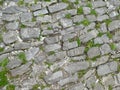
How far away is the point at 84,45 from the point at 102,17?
35.7 inches

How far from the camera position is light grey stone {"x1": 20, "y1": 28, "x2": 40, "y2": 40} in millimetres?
6255

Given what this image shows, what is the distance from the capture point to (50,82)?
586cm

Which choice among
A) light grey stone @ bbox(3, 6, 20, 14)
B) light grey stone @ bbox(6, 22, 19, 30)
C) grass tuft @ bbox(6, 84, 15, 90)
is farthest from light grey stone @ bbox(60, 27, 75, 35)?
grass tuft @ bbox(6, 84, 15, 90)

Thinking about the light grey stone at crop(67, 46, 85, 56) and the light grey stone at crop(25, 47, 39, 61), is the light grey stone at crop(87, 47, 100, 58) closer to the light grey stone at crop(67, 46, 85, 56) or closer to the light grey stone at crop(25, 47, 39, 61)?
the light grey stone at crop(67, 46, 85, 56)

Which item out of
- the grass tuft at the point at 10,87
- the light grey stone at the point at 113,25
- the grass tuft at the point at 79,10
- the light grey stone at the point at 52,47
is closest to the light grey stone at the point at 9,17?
the light grey stone at the point at 52,47

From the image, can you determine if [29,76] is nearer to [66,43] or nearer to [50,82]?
[50,82]

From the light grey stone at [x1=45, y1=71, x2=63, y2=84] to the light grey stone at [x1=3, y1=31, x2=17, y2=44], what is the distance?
115 centimetres

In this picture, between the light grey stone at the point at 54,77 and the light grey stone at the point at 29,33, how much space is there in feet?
3.20

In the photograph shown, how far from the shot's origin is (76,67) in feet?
19.8

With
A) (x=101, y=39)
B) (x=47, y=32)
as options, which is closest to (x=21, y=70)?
(x=47, y=32)

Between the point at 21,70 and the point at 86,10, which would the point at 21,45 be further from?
the point at 86,10

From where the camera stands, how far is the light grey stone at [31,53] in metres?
6.05

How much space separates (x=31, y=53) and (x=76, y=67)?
1.02m

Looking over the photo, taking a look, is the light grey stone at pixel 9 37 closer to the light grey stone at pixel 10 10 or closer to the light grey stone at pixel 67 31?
the light grey stone at pixel 10 10
